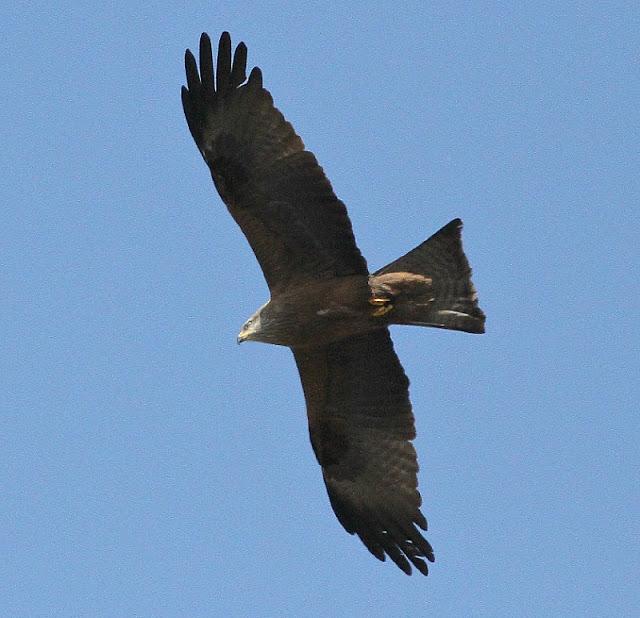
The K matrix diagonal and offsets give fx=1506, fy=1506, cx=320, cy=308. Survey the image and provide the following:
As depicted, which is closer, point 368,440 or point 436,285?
point 436,285

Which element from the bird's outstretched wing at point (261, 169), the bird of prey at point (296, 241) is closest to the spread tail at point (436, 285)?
the bird of prey at point (296, 241)

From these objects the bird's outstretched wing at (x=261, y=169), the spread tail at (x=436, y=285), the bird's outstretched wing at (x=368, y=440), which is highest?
the bird's outstretched wing at (x=261, y=169)

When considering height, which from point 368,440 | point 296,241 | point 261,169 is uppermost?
point 261,169

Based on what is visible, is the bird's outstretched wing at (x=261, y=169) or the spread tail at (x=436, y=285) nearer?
the bird's outstretched wing at (x=261, y=169)

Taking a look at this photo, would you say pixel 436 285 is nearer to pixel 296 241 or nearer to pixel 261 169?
pixel 296 241

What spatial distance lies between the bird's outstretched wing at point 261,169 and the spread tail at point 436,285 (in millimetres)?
291

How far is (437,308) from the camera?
10.6 m

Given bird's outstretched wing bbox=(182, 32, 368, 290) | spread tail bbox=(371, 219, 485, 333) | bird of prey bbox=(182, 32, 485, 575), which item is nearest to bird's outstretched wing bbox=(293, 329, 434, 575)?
bird of prey bbox=(182, 32, 485, 575)

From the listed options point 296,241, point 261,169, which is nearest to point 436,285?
point 296,241

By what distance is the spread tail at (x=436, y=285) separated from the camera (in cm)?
1055

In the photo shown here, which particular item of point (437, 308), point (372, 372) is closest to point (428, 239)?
point (437, 308)

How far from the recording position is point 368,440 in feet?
37.6

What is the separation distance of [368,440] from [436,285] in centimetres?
151

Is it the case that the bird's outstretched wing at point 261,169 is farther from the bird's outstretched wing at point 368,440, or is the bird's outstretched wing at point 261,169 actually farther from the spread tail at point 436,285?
the bird's outstretched wing at point 368,440
